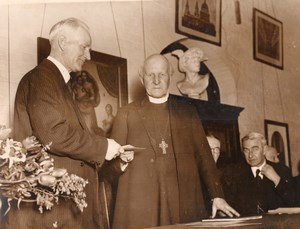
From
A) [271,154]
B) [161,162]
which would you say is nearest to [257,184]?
[271,154]

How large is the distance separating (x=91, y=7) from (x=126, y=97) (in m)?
0.61

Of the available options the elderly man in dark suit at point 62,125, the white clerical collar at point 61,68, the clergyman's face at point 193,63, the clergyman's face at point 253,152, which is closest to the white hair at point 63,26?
the elderly man in dark suit at point 62,125

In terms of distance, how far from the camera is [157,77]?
9.93 ft

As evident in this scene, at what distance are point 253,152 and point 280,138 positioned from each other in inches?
16.4

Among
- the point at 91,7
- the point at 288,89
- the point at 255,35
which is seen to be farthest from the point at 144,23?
the point at 288,89

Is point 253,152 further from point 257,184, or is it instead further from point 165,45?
point 165,45

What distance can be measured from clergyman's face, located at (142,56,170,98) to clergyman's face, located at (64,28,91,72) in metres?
→ 0.47

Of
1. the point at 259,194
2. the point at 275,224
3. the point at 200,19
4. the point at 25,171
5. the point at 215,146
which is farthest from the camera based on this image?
the point at 200,19

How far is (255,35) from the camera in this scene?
4152mm

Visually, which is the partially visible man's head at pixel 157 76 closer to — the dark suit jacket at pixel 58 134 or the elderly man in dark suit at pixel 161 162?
the elderly man in dark suit at pixel 161 162

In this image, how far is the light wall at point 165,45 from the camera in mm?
2795

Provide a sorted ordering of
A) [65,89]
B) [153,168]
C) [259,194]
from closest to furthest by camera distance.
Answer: [65,89], [153,168], [259,194]

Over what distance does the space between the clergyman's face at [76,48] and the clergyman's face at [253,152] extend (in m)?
1.51

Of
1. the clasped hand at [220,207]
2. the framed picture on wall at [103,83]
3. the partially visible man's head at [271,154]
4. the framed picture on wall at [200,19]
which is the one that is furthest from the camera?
the framed picture on wall at [200,19]
